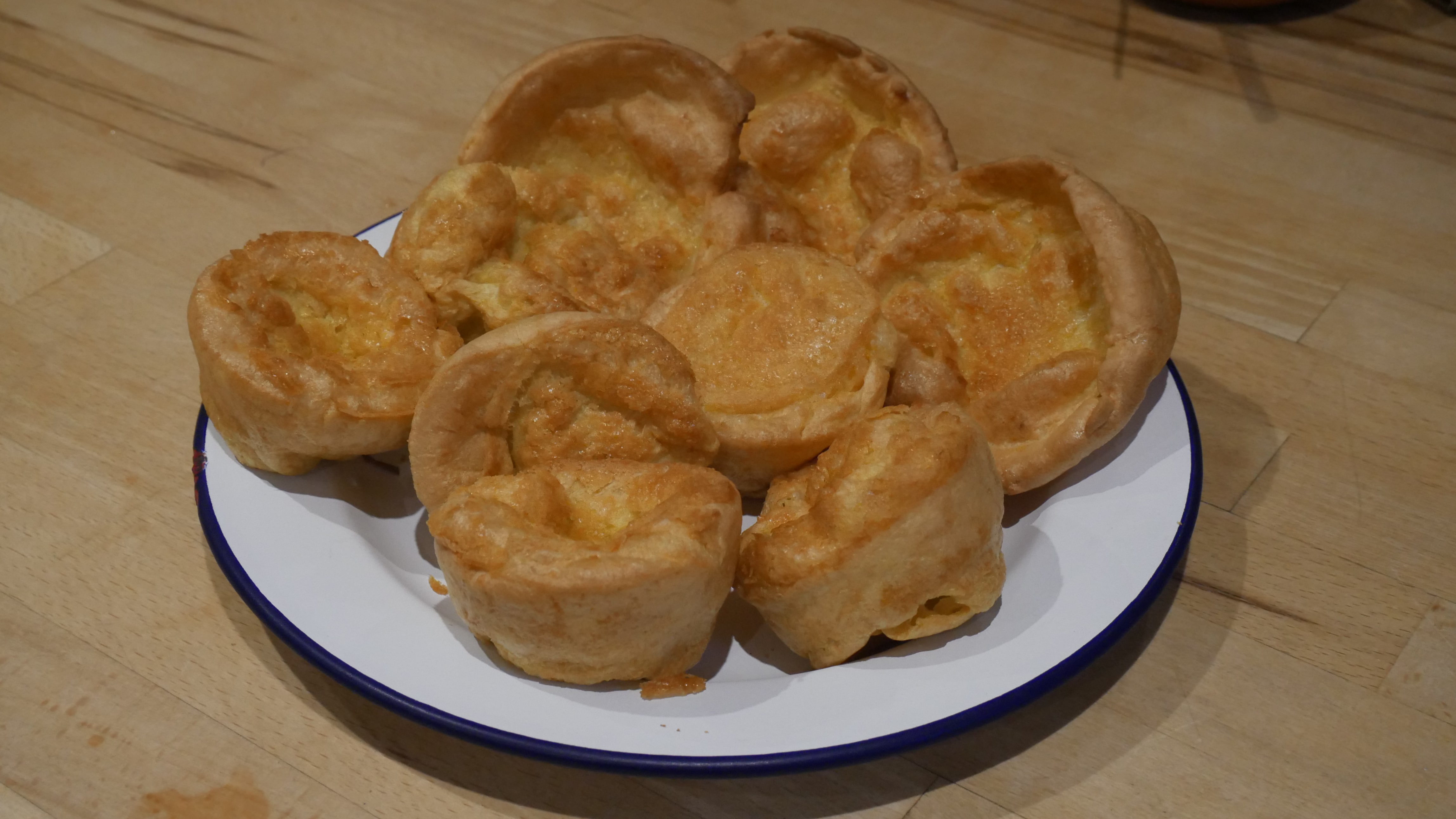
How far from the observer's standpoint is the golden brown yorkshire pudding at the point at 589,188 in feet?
7.13

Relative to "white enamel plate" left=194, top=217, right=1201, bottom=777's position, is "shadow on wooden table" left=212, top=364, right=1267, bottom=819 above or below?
below

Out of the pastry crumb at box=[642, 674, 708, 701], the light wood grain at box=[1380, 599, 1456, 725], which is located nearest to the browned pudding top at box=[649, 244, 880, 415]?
the pastry crumb at box=[642, 674, 708, 701]

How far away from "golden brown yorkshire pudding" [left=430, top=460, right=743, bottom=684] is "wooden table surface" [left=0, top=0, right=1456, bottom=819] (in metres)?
0.22

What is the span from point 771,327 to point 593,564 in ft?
2.20

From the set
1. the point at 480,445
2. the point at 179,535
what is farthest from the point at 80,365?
the point at 480,445

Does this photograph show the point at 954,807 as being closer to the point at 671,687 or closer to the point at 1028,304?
the point at 671,687

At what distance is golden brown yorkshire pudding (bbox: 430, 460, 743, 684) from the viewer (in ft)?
5.21

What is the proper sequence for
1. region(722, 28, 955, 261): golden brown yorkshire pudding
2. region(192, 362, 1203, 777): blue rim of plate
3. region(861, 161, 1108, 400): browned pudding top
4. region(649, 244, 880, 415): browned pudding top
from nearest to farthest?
region(192, 362, 1203, 777): blue rim of plate → region(649, 244, 880, 415): browned pudding top → region(861, 161, 1108, 400): browned pudding top → region(722, 28, 955, 261): golden brown yorkshire pudding

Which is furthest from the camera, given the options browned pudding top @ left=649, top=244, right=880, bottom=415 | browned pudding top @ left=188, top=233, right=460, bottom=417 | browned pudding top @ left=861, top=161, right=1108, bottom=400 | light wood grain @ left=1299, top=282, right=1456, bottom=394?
light wood grain @ left=1299, top=282, right=1456, bottom=394

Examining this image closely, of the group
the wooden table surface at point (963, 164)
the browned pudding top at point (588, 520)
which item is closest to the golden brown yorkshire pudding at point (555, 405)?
the browned pudding top at point (588, 520)

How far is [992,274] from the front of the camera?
226 cm

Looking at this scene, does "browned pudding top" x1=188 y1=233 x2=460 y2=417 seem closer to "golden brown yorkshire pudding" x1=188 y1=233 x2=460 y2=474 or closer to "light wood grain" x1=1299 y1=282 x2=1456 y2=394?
"golden brown yorkshire pudding" x1=188 y1=233 x2=460 y2=474

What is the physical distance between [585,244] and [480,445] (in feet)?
2.00

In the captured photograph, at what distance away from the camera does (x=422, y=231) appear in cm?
217
